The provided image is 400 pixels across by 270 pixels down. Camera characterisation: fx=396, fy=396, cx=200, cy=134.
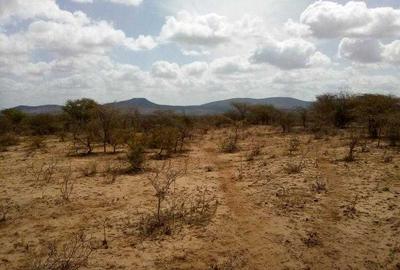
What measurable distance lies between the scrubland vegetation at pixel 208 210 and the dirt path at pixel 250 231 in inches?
0.9

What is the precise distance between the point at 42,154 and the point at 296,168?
1251 centimetres

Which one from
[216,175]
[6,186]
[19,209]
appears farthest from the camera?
[216,175]

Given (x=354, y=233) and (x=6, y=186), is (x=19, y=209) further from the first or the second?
(x=354, y=233)

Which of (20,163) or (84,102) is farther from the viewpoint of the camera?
(84,102)

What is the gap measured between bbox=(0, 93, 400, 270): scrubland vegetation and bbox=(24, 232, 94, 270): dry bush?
0.02m

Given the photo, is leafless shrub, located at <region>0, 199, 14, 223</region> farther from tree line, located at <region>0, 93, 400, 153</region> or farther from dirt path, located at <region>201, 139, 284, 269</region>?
tree line, located at <region>0, 93, 400, 153</region>

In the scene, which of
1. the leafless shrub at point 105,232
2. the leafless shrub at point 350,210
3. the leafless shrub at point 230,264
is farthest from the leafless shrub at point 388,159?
the leafless shrub at point 105,232

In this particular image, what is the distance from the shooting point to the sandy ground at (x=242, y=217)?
21.7 feet

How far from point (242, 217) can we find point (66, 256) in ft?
12.2

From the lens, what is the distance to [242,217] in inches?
336

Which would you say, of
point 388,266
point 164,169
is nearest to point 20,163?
point 164,169

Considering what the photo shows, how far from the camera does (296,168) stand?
12523mm

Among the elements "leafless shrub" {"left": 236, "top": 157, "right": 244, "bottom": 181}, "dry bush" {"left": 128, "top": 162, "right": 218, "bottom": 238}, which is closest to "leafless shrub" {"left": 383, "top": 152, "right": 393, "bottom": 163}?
"leafless shrub" {"left": 236, "top": 157, "right": 244, "bottom": 181}

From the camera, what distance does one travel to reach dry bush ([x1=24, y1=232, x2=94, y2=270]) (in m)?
6.10
